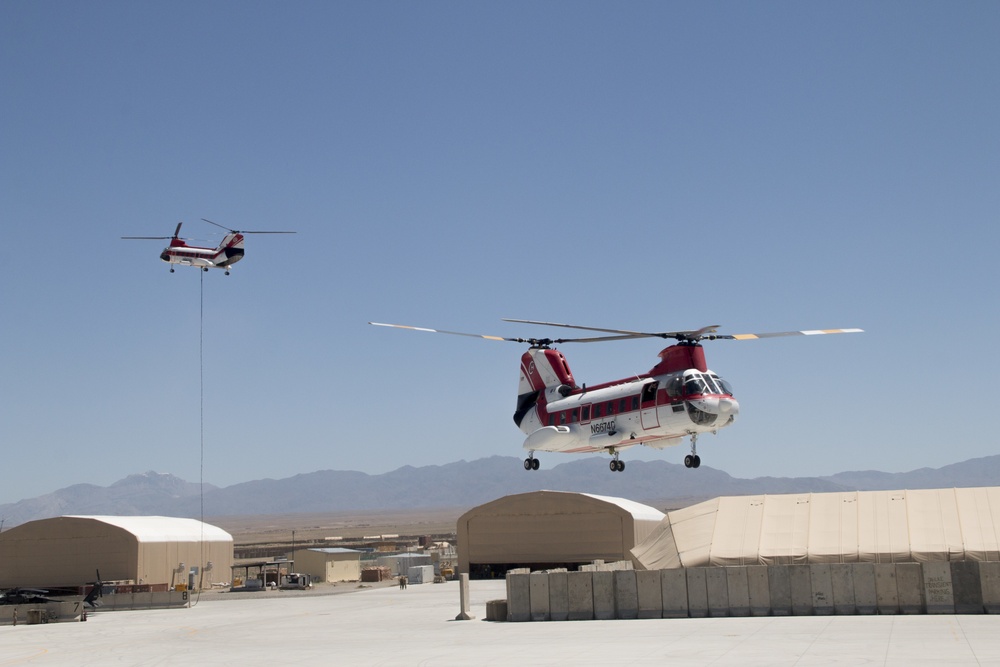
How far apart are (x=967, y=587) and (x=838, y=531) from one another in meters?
5.38

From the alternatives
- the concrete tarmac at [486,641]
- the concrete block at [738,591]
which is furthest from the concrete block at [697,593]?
the concrete tarmac at [486,641]

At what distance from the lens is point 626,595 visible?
3512 cm

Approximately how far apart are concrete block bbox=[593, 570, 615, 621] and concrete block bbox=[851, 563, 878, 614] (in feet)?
25.6

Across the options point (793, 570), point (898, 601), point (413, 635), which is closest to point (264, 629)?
point (413, 635)

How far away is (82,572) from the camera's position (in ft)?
219

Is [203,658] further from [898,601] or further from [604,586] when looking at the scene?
[898,601]

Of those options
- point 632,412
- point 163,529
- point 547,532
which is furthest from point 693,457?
point 163,529

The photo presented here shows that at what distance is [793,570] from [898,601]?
3257 mm

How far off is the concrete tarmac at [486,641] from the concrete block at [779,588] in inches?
40.4

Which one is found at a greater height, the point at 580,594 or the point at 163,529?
the point at 163,529

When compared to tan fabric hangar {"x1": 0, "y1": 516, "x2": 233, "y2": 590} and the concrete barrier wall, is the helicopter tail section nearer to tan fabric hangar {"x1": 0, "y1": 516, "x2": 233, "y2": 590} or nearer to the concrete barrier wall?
the concrete barrier wall

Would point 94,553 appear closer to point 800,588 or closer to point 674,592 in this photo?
point 674,592

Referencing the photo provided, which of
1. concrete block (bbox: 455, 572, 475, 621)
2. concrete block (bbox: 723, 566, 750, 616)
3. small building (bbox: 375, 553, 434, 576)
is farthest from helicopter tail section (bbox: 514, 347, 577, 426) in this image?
small building (bbox: 375, 553, 434, 576)

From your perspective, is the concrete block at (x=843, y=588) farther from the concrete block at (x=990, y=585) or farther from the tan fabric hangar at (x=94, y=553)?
the tan fabric hangar at (x=94, y=553)
